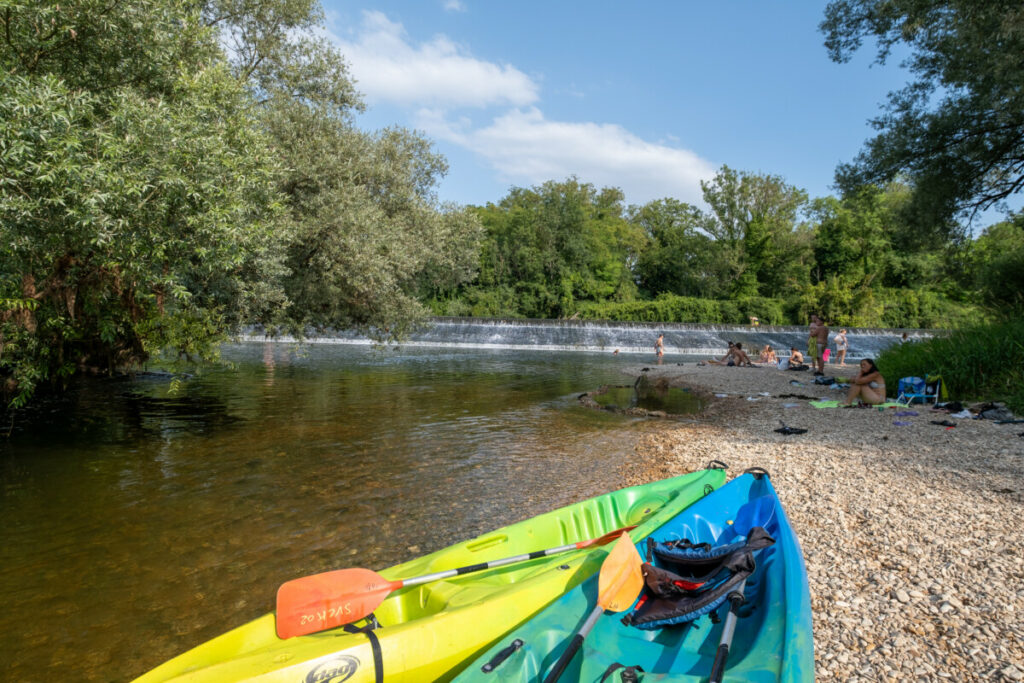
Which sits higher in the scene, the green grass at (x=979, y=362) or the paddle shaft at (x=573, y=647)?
the green grass at (x=979, y=362)

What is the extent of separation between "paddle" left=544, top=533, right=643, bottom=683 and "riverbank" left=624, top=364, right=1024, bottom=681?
3.56 feet

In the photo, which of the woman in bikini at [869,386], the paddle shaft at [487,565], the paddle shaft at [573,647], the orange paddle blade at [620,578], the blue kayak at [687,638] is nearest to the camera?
the paddle shaft at [573,647]

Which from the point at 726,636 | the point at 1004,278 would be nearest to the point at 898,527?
the point at 726,636

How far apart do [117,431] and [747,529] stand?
1015 cm

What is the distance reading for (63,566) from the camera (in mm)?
4895

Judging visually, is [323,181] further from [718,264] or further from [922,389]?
[718,264]

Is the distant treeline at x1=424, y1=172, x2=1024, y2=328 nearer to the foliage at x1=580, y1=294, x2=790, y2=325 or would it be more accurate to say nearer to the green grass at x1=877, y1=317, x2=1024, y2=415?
the foliage at x1=580, y1=294, x2=790, y2=325

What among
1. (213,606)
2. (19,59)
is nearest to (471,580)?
(213,606)

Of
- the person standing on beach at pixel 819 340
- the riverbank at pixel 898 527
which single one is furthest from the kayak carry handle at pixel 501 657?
the person standing on beach at pixel 819 340

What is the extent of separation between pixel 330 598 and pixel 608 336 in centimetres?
3130

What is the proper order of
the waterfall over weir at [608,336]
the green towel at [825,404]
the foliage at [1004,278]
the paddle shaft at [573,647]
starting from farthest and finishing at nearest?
1. the waterfall over weir at [608,336]
2. the foliage at [1004,278]
3. the green towel at [825,404]
4. the paddle shaft at [573,647]

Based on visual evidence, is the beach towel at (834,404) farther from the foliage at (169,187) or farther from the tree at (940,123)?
the foliage at (169,187)

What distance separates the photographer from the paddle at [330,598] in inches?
117

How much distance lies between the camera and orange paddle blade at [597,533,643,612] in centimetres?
306
